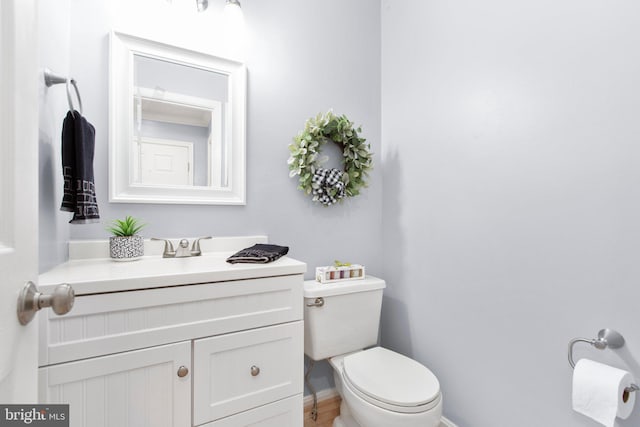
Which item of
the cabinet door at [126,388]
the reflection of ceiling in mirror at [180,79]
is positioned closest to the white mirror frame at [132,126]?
the reflection of ceiling in mirror at [180,79]

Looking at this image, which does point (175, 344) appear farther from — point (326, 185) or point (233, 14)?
point (233, 14)

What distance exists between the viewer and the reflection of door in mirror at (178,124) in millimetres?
1276

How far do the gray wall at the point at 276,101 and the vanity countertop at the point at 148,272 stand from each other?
101 millimetres

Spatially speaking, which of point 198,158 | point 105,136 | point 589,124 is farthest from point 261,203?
point 589,124

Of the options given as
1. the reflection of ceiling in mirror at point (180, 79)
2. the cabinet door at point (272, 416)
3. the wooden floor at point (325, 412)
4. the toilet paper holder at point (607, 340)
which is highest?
the reflection of ceiling in mirror at point (180, 79)

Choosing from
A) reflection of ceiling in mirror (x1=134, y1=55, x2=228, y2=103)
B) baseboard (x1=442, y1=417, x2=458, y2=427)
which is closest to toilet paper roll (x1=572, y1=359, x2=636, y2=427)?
baseboard (x1=442, y1=417, x2=458, y2=427)

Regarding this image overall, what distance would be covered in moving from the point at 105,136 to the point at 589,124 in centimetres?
183

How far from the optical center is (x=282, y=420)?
1100 millimetres

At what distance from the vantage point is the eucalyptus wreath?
5.05ft

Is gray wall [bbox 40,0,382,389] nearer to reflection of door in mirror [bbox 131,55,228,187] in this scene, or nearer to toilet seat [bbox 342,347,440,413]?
reflection of door in mirror [bbox 131,55,228,187]

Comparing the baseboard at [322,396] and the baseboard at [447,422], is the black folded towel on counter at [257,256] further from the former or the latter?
the baseboard at [447,422]

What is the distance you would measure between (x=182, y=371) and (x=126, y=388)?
0.15m

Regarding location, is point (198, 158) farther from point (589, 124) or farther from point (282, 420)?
point (589, 124)

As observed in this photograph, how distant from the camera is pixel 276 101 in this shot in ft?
5.10
